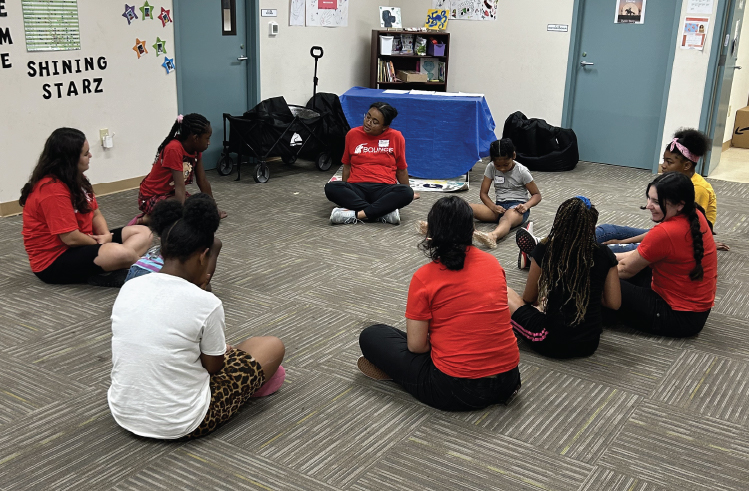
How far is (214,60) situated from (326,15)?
1.42m

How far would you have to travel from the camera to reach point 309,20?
7.12 metres

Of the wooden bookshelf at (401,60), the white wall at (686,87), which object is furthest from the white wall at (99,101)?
the white wall at (686,87)

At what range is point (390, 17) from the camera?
7.86 m

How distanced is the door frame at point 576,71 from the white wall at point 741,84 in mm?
1316

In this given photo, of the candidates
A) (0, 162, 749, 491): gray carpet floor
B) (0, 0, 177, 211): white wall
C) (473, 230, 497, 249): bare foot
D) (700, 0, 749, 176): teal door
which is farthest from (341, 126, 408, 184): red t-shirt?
(700, 0, 749, 176): teal door

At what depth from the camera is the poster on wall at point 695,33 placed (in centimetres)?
663

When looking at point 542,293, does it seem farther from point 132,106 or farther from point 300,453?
point 132,106

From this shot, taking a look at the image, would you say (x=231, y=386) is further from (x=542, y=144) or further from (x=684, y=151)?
(x=542, y=144)

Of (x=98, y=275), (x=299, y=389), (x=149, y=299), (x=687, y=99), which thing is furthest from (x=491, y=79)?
(x=149, y=299)

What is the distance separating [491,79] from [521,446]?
6.09m

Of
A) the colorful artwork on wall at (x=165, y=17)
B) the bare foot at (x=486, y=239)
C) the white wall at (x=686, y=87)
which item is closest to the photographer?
the bare foot at (x=486, y=239)

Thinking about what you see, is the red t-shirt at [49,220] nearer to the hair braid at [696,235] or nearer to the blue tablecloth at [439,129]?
the hair braid at [696,235]

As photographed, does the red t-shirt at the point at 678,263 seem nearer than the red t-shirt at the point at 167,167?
Yes

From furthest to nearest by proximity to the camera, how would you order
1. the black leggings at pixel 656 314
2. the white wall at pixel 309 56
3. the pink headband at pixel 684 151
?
the white wall at pixel 309 56
the pink headband at pixel 684 151
the black leggings at pixel 656 314
